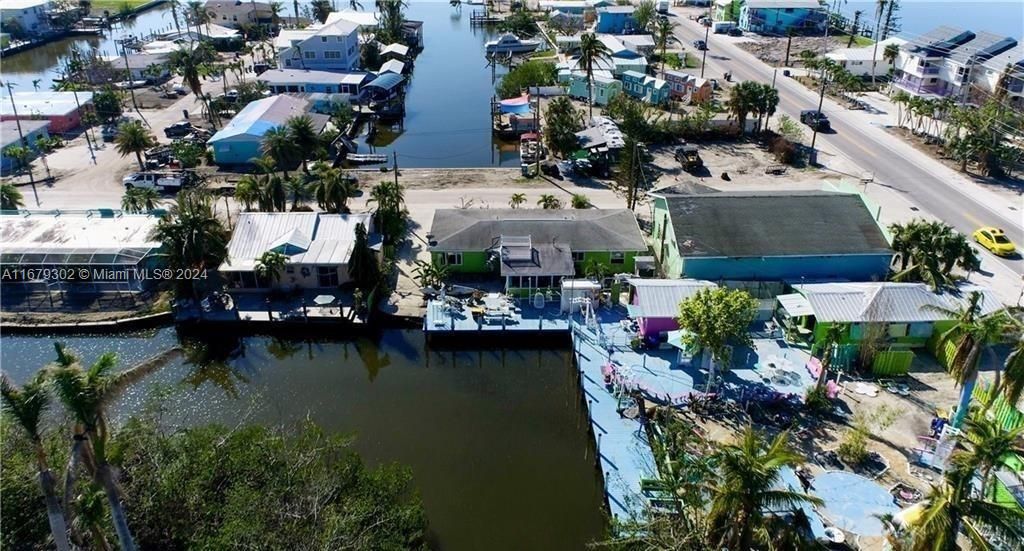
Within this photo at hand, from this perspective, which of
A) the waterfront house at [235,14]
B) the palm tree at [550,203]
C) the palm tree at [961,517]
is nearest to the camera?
the palm tree at [961,517]

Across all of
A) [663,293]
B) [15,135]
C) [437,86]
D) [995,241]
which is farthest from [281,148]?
[995,241]

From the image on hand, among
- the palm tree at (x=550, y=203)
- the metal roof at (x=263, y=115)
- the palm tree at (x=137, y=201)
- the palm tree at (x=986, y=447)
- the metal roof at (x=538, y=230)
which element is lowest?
the palm tree at (x=550, y=203)

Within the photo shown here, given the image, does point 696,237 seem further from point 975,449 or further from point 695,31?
point 695,31

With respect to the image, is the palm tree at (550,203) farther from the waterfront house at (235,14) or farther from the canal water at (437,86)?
the waterfront house at (235,14)

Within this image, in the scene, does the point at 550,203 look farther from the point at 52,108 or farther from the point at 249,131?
the point at 52,108

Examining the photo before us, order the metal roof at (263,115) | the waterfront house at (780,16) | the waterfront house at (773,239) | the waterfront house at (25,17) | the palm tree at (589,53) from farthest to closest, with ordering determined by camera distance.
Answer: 1. the waterfront house at (25,17)
2. the waterfront house at (780,16)
3. the palm tree at (589,53)
4. the metal roof at (263,115)
5. the waterfront house at (773,239)

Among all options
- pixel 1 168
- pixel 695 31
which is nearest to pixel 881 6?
pixel 695 31

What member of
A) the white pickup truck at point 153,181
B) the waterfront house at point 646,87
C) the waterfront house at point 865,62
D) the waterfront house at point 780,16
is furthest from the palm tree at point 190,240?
the waterfront house at point 780,16
